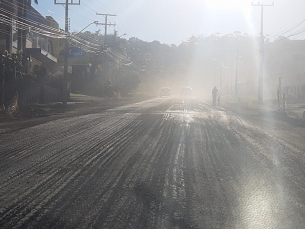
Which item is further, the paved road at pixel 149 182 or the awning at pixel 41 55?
the awning at pixel 41 55

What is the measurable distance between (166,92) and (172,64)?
5916 centimetres

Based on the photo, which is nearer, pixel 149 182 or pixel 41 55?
pixel 149 182

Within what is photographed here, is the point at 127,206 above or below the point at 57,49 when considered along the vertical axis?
below

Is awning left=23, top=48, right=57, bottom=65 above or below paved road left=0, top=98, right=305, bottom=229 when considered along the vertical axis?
above

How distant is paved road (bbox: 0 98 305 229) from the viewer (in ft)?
22.0

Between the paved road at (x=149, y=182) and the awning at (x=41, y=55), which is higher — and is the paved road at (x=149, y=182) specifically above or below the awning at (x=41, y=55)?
below

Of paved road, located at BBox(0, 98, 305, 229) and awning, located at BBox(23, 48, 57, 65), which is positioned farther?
awning, located at BBox(23, 48, 57, 65)

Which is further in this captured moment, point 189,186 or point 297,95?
point 297,95

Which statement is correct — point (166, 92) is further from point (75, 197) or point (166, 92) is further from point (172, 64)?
point (75, 197)

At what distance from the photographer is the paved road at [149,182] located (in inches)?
264

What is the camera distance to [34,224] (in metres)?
6.30

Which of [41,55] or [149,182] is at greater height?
[41,55]

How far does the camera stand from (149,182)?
8.88 m

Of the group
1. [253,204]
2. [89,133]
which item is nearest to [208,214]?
[253,204]
